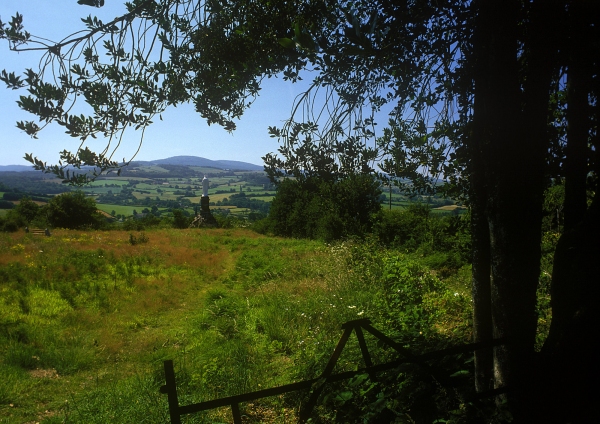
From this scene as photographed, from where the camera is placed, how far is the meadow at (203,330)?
4.22 metres

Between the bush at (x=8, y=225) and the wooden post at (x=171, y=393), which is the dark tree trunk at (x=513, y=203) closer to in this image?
the wooden post at (x=171, y=393)

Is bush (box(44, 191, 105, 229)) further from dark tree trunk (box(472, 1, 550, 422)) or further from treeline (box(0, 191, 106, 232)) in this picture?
dark tree trunk (box(472, 1, 550, 422))

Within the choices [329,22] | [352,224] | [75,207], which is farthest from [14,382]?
[75,207]

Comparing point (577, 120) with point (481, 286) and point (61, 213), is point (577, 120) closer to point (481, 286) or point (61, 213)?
point (481, 286)

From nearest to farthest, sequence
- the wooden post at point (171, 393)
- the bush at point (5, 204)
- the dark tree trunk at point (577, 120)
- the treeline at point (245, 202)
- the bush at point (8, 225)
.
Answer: the wooden post at point (171, 393), the dark tree trunk at point (577, 120), the bush at point (8, 225), the bush at point (5, 204), the treeline at point (245, 202)

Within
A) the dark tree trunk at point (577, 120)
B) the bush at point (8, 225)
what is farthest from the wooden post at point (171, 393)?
the bush at point (8, 225)

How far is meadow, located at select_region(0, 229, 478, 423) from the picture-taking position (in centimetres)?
422

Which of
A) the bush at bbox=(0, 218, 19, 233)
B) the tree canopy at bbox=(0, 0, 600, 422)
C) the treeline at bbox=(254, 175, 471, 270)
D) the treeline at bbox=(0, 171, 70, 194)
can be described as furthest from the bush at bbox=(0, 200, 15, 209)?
the tree canopy at bbox=(0, 0, 600, 422)

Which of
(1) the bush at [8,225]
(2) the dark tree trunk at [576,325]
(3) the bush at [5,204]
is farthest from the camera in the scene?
(3) the bush at [5,204]

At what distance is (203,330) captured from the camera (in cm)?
763

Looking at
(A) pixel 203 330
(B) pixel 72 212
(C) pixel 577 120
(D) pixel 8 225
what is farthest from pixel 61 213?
(C) pixel 577 120

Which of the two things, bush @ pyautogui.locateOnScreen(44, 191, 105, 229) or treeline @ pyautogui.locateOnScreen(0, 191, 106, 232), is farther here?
bush @ pyautogui.locateOnScreen(44, 191, 105, 229)

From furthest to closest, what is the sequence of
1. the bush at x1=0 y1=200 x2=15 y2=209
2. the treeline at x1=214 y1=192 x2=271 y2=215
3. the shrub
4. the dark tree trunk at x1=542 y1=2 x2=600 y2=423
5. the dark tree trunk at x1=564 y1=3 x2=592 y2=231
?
1. the treeline at x1=214 y1=192 x2=271 y2=215
2. the bush at x1=0 y1=200 x2=15 y2=209
3. the shrub
4. the dark tree trunk at x1=564 y1=3 x2=592 y2=231
5. the dark tree trunk at x1=542 y1=2 x2=600 y2=423

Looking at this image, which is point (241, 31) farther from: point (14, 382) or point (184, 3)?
point (14, 382)
